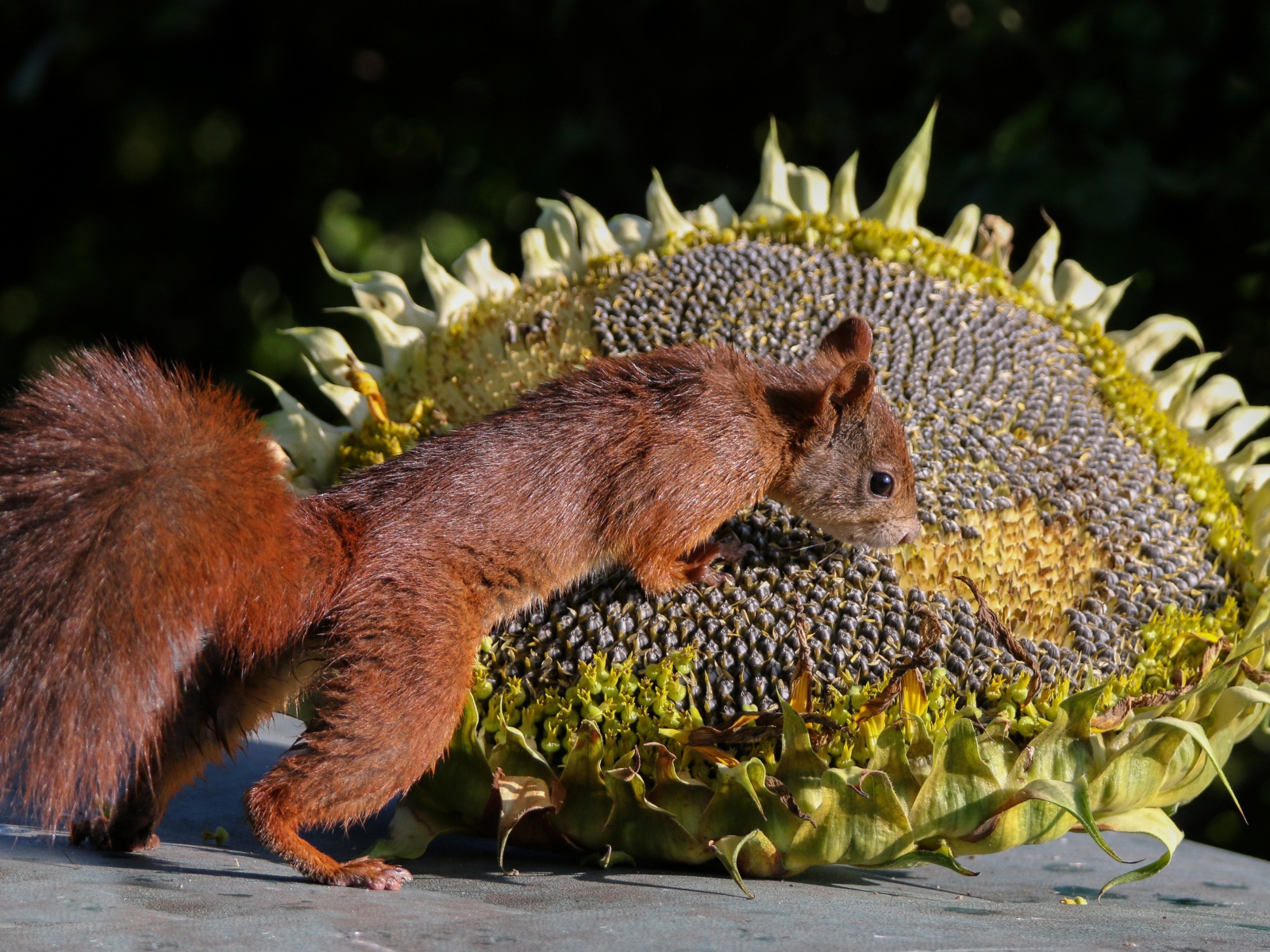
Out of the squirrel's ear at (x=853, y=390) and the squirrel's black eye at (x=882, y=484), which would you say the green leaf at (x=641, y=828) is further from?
the squirrel's ear at (x=853, y=390)

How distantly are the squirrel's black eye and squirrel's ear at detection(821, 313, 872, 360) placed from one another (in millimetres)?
267

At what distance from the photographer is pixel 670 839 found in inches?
89.5

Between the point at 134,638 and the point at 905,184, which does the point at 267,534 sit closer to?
the point at 134,638

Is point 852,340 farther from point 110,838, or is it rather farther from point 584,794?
point 110,838

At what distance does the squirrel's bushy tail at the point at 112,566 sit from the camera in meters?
1.97

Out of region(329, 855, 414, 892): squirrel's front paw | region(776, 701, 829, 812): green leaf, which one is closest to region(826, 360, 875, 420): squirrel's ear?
region(776, 701, 829, 812): green leaf

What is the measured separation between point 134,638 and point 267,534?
0.83 ft

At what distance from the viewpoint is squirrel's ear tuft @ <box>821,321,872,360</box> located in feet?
8.87

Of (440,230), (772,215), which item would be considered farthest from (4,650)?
(440,230)

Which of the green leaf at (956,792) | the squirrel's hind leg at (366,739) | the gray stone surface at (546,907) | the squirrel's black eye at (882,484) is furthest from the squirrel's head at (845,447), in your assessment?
the squirrel's hind leg at (366,739)

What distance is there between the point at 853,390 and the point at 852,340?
6.8 inches

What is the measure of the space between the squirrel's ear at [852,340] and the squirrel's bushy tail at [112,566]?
110 centimetres

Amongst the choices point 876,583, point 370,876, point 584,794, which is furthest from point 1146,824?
point 370,876

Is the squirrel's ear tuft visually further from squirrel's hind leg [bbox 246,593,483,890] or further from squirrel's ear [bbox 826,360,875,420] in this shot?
squirrel's hind leg [bbox 246,593,483,890]
